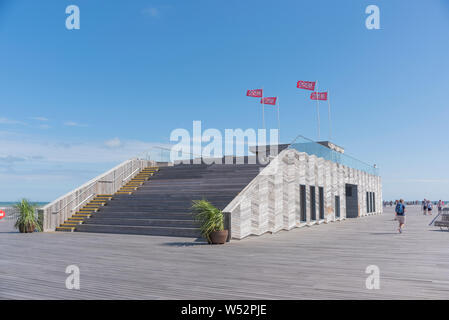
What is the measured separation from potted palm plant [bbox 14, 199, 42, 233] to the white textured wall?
1028cm

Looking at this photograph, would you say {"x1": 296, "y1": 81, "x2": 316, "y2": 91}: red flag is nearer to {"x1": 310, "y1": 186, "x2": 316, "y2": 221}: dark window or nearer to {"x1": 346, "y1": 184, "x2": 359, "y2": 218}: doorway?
{"x1": 346, "y1": 184, "x2": 359, "y2": 218}: doorway

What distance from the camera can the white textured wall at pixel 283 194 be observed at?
14.4 meters

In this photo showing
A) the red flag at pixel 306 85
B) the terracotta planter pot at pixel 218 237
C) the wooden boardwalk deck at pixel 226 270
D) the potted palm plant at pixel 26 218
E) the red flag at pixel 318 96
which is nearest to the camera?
the wooden boardwalk deck at pixel 226 270

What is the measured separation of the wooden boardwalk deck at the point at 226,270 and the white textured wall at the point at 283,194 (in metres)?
2.02

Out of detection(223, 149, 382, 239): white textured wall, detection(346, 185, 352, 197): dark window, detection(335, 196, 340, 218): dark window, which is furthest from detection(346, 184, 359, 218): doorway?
detection(335, 196, 340, 218): dark window

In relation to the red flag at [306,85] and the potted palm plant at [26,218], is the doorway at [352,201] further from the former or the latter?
the potted palm plant at [26,218]

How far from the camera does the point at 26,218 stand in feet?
57.0

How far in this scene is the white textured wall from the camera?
1436 centimetres

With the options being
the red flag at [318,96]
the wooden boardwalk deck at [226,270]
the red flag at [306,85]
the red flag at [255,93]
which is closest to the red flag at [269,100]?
the red flag at [255,93]

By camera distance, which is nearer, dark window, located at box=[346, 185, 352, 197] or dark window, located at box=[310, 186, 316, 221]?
dark window, located at box=[310, 186, 316, 221]

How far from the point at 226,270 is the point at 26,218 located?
13519mm

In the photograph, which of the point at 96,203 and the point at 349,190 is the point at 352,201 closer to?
the point at 349,190

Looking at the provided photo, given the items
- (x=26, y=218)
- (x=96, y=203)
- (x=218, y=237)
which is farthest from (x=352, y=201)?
(x=26, y=218)
